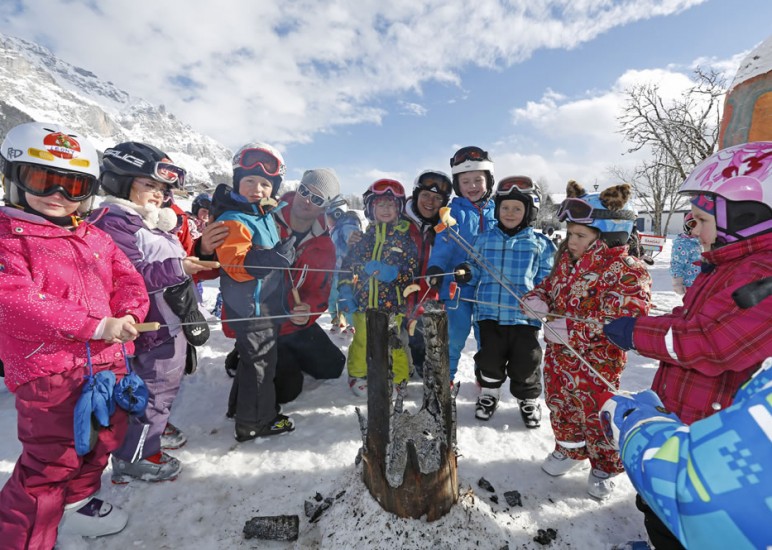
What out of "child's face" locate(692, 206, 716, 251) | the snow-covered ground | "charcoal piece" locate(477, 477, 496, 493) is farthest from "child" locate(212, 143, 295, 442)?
"child's face" locate(692, 206, 716, 251)

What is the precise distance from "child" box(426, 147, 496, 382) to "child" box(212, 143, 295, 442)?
186 centimetres

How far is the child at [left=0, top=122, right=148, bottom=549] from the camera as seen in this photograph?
1.87 metres

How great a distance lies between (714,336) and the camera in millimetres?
1459

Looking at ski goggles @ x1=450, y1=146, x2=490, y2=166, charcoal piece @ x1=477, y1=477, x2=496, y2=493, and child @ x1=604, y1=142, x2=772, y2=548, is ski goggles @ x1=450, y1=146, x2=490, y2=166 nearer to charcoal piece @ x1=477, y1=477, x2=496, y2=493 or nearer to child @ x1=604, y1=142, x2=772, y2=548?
child @ x1=604, y1=142, x2=772, y2=548

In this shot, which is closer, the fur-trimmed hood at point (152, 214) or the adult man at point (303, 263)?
the fur-trimmed hood at point (152, 214)

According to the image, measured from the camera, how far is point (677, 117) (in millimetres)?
14742

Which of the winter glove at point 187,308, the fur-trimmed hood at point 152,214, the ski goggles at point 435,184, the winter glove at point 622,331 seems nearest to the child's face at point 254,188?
the fur-trimmed hood at point 152,214

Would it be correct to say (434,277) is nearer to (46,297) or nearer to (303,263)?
(303,263)

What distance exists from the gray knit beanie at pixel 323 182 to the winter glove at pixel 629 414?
3436 mm

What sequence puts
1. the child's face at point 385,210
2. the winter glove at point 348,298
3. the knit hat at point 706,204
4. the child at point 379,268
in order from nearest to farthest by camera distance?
the knit hat at point 706,204, the child at point 379,268, the child's face at point 385,210, the winter glove at point 348,298

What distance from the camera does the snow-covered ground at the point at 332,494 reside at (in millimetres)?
2207

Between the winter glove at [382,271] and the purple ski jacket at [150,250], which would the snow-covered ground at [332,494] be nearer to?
the purple ski jacket at [150,250]

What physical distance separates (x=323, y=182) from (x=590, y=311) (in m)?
3.10

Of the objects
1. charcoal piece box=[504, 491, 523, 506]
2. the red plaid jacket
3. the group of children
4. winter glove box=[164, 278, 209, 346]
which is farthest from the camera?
winter glove box=[164, 278, 209, 346]
